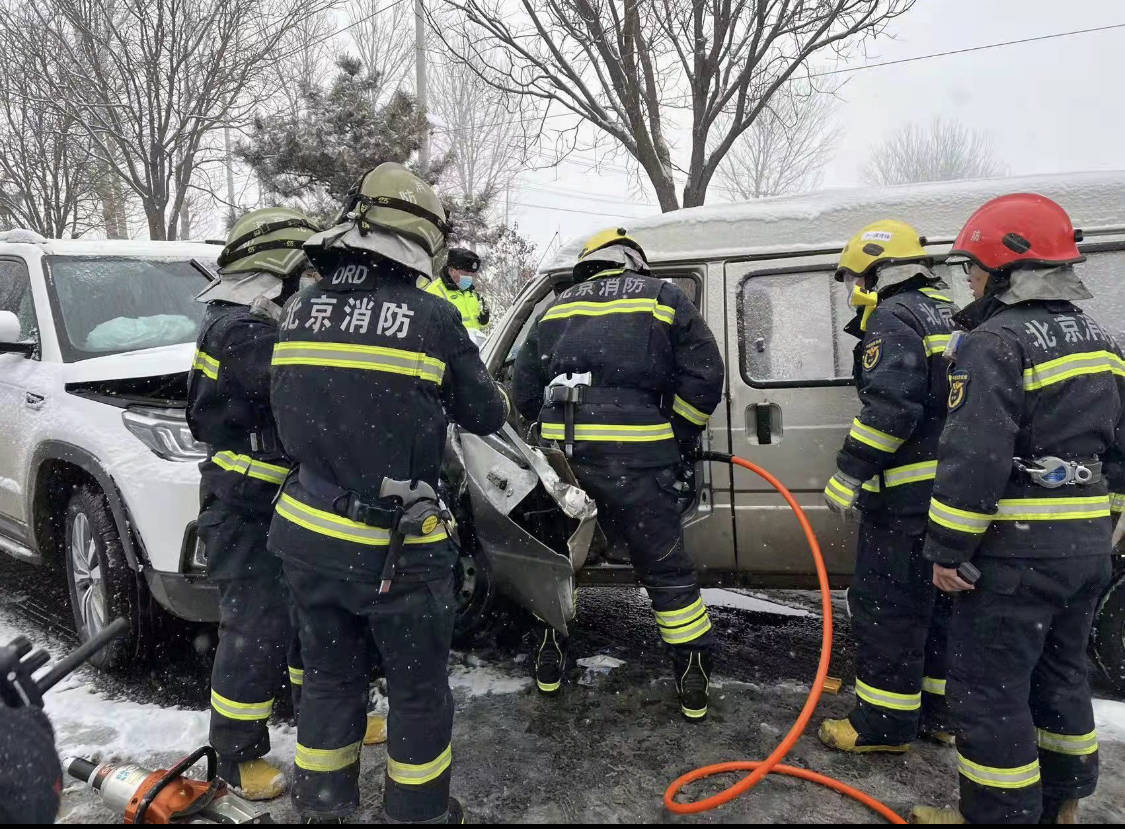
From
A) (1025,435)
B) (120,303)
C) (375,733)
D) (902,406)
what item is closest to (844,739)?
(902,406)

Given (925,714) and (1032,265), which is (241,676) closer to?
(925,714)

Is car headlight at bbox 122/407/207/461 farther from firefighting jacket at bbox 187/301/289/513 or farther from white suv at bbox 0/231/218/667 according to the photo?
firefighting jacket at bbox 187/301/289/513

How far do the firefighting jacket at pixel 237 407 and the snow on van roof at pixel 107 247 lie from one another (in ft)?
7.31

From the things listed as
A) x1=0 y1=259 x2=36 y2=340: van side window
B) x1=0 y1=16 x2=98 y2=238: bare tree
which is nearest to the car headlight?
x1=0 y1=259 x2=36 y2=340: van side window

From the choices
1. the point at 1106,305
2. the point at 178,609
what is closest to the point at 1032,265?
the point at 1106,305

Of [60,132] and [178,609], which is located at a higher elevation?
[60,132]

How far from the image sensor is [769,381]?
3.52m

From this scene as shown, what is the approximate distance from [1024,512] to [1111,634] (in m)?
1.44

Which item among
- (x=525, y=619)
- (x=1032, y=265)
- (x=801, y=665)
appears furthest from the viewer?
(x=525, y=619)

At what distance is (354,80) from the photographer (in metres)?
12.0

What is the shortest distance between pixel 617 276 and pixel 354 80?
1036 cm

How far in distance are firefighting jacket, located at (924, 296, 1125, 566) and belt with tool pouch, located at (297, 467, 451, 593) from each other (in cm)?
146

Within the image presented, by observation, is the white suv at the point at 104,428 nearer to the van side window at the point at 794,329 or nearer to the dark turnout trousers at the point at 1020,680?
the van side window at the point at 794,329

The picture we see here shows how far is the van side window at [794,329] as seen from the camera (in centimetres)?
348
